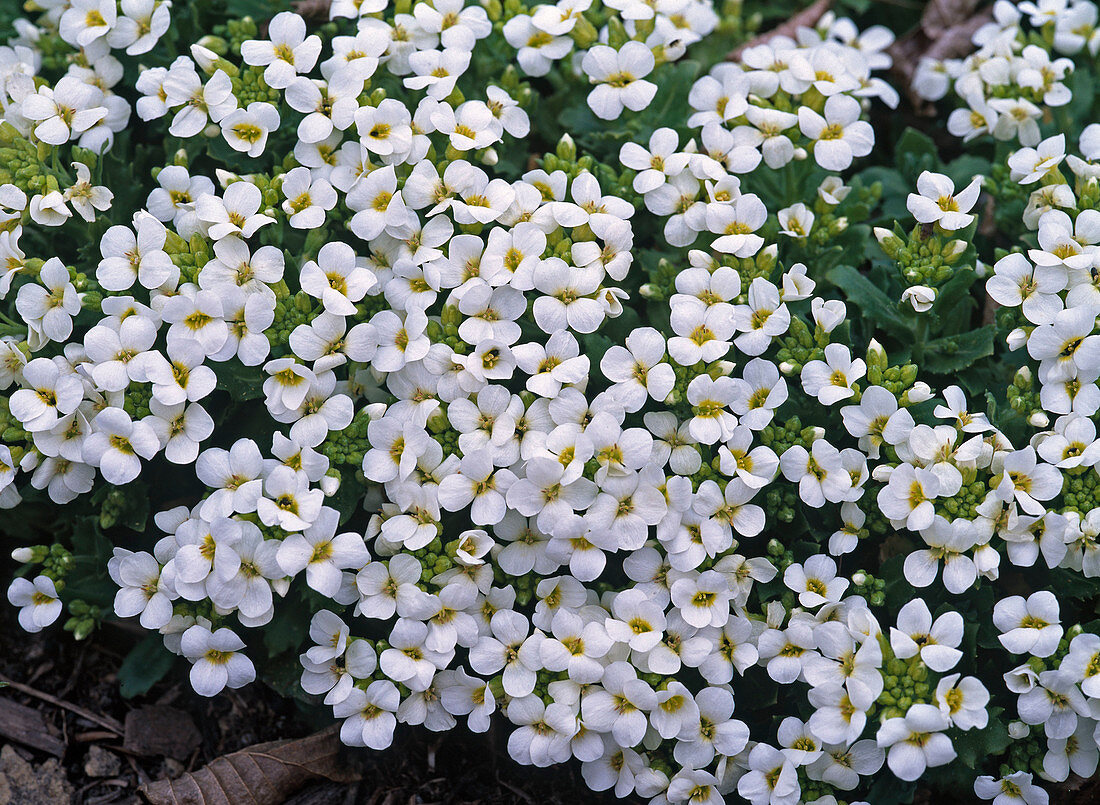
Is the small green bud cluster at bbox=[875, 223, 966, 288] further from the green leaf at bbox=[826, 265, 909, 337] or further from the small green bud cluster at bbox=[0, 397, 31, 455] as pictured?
the small green bud cluster at bbox=[0, 397, 31, 455]

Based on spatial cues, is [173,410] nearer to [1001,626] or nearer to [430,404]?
[430,404]

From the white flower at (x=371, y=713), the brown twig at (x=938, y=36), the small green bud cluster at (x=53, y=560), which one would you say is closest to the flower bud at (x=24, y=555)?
the small green bud cluster at (x=53, y=560)

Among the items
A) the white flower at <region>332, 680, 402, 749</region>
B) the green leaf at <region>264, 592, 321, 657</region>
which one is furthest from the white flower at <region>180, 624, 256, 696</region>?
the white flower at <region>332, 680, 402, 749</region>

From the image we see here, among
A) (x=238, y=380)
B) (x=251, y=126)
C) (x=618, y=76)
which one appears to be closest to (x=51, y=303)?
(x=238, y=380)

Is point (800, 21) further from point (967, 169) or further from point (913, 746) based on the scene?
point (913, 746)

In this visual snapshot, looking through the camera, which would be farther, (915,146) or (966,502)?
(915,146)

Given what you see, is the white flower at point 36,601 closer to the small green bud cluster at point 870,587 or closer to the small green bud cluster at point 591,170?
the small green bud cluster at point 591,170

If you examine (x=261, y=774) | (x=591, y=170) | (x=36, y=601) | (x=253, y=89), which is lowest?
(x=261, y=774)
